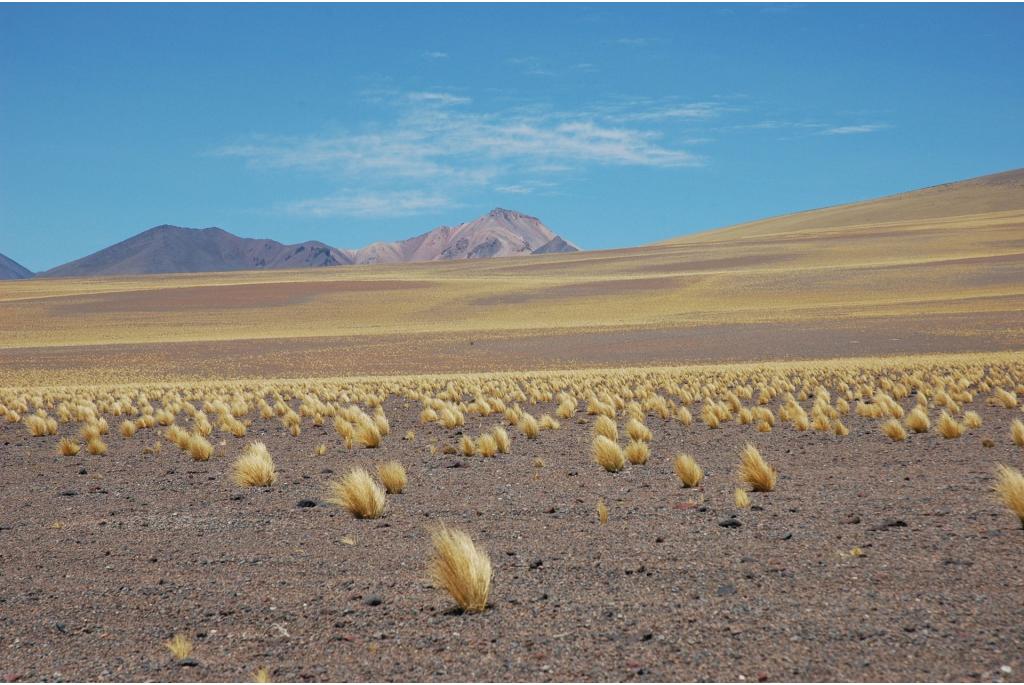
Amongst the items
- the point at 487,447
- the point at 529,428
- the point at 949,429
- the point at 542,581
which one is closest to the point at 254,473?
the point at 487,447

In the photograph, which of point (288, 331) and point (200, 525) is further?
point (288, 331)

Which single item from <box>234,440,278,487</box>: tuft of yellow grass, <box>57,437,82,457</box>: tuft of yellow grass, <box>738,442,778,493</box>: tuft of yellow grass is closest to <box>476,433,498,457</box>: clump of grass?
<box>234,440,278,487</box>: tuft of yellow grass

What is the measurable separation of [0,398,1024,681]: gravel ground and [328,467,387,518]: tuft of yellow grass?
8.3 inches

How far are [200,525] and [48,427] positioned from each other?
12838mm

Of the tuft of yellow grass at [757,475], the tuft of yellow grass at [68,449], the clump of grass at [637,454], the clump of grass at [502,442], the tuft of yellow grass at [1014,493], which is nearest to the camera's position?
the tuft of yellow grass at [1014,493]

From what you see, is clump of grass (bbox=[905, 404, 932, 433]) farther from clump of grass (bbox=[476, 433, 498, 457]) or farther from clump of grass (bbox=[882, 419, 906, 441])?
clump of grass (bbox=[476, 433, 498, 457])

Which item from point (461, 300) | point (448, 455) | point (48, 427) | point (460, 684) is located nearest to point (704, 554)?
point (460, 684)

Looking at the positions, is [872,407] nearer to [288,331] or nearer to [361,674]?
[361,674]

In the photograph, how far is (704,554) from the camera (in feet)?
25.3

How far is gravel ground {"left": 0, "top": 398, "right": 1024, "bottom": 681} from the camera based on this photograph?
5.49 m

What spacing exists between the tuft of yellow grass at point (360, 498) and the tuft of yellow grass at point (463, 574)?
3381 mm

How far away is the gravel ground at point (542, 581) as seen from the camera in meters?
5.49

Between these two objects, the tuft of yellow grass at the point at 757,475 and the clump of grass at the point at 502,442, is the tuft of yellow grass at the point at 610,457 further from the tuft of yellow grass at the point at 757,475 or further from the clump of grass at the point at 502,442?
the clump of grass at the point at 502,442

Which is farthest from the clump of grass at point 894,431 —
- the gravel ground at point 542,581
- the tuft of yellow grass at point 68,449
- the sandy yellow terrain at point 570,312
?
the sandy yellow terrain at point 570,312
